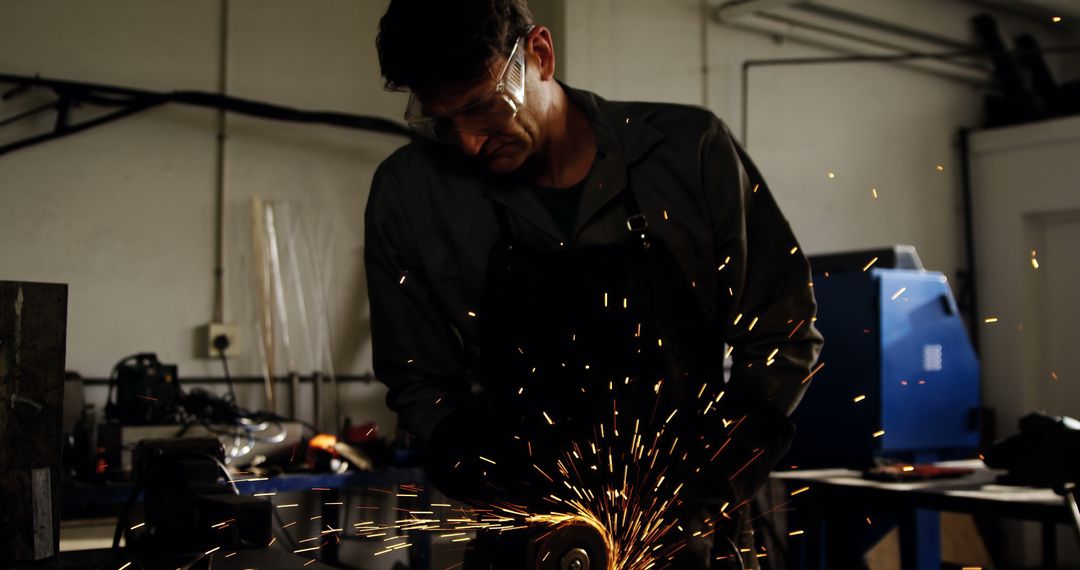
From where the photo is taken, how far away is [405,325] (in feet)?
5.90

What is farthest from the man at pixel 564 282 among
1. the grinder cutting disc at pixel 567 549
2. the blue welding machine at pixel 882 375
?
the blue welding machine at pixel 882 375

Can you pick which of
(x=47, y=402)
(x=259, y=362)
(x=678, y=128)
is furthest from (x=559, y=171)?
(x=259, y=362)

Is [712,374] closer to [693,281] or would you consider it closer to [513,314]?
[693,281]

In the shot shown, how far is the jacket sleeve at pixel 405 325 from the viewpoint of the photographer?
5.85ft

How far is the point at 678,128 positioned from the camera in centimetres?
182

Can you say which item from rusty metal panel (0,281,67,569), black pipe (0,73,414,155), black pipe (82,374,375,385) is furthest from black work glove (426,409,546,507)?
black pipe (0,73,414,155)

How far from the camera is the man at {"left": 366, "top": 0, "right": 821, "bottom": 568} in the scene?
1.55 m

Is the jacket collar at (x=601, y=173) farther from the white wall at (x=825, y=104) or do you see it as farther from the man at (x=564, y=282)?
the white wall at (x=825, y=104)

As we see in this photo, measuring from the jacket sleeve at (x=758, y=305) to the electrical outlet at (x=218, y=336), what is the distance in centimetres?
261

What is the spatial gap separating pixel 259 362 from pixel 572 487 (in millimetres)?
2759

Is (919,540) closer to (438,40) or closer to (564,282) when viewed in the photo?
(564,282)

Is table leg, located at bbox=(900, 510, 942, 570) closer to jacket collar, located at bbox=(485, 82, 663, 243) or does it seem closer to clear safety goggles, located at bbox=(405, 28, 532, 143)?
jacket collar, located at bbox=(485, 82, 663, 243)

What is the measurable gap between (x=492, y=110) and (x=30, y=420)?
783 millimetres

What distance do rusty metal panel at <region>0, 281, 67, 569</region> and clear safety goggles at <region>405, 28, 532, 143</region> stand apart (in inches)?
24.0
